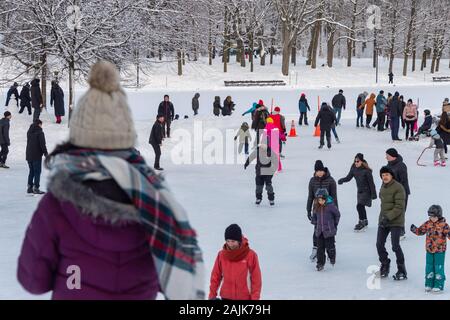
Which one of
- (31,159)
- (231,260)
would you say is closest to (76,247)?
(231,260)

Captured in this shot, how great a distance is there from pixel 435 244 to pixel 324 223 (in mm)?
1508

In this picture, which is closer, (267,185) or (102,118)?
(102,118)

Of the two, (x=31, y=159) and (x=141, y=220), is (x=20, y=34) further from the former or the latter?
(x=141, y=220)

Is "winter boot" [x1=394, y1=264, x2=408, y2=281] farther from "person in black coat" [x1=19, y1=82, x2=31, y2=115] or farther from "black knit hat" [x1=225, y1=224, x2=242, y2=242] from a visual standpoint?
"person in black coat" [x1=19, y1=82, x2=31, y2=115]

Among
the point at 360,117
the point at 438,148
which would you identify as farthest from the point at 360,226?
the point at 360,117

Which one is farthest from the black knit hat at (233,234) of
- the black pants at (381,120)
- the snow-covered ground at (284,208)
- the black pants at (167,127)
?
the black pants at (381,120)

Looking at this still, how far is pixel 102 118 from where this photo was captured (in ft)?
7.43

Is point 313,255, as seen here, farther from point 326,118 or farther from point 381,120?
point 381,120

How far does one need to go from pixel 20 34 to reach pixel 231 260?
1920 cm

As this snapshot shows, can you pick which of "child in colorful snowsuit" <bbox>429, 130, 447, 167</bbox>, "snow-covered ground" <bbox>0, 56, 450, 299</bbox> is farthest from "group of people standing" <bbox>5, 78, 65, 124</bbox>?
"child in colorful snowsuit" <bbox>429, 130, 447, 167</bbox>

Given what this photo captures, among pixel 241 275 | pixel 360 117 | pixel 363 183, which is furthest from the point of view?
pixel 360 117

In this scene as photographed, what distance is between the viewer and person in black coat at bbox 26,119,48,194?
1467 centimetres

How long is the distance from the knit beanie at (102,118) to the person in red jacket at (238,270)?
3481 millimetres
